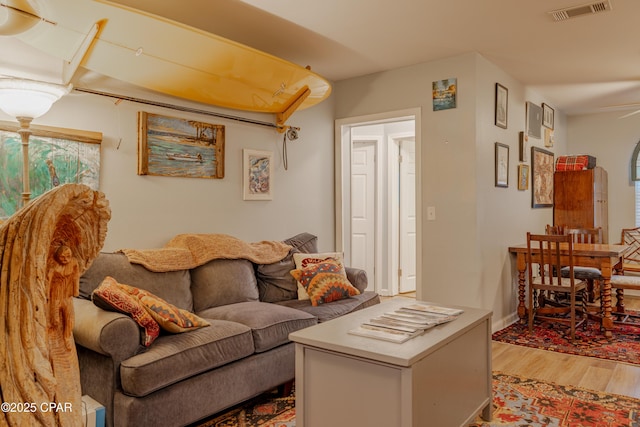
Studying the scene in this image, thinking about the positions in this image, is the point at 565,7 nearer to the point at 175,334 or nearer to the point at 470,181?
the point at 470,181

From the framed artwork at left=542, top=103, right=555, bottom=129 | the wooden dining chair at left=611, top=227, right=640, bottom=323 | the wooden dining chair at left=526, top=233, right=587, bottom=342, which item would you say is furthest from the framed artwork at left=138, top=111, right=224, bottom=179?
the framed artwork at left=542, top=103, right=555, bottom=129

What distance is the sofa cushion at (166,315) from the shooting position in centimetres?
222

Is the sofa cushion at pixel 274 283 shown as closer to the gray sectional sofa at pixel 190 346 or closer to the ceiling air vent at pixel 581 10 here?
the gray sectional sofa at pixel 190 346

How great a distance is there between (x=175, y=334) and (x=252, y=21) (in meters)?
2.12

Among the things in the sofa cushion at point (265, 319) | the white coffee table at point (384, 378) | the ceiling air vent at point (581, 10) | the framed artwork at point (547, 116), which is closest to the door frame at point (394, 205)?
the framed artwork at point (547, 116)

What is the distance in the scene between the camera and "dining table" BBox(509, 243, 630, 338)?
392 cm

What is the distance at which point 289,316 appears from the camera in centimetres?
272

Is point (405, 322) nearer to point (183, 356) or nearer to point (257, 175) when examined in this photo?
point (183, 356)

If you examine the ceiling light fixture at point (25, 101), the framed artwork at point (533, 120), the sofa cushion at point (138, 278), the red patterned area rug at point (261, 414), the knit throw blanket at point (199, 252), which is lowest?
the red patterned area rug at point (261, 414)

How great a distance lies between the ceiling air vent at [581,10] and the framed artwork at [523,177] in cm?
188

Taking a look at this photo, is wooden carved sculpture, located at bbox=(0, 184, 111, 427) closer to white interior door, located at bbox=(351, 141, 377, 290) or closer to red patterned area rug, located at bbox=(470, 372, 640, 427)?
red patterned area rug, located at bbox=(470, 372, 640, 427)

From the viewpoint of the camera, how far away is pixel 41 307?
64 cm

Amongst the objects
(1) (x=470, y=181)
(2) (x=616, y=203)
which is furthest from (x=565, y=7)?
(2) (x=616, y=203)

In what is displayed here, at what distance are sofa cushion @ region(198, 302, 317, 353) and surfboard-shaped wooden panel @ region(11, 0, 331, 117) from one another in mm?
1534
